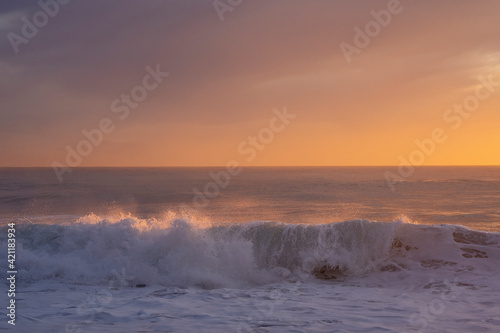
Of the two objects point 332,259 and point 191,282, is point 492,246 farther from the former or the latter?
point 191,282

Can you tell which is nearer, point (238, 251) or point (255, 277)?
point (255, 277)

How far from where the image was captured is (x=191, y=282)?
1046cm

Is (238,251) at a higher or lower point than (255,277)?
higher

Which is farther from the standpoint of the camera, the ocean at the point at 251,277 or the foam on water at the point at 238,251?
the foam on water at the point at 238,251

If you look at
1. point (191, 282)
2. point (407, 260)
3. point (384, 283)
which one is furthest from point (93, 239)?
point (407, 260)

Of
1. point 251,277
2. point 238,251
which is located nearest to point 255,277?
point 251,277

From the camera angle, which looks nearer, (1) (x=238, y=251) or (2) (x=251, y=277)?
(2) (x=251, y=277)

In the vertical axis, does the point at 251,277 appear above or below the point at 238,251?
below

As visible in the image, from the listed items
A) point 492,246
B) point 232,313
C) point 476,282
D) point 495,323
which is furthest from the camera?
point 492,246

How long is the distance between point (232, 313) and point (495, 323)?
14.5ft

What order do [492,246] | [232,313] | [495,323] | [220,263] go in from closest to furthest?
[495,323], [232,313], [220,263], [492,246]

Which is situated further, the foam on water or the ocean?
the foam on water

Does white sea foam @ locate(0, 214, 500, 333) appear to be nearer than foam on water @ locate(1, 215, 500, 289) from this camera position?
Yes

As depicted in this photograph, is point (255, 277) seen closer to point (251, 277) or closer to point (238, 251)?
point (251, 277)
